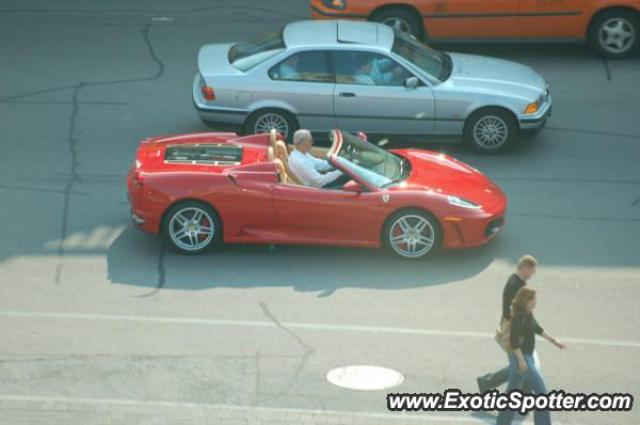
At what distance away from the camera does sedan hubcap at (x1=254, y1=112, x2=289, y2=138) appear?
1616 centimetres

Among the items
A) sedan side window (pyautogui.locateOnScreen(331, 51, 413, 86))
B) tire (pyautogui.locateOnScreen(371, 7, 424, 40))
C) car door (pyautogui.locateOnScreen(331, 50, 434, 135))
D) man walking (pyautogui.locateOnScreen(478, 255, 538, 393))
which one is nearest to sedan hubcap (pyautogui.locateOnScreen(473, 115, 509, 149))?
car door (pyautogui.locateOnScreen(331, 50, 434, 135))

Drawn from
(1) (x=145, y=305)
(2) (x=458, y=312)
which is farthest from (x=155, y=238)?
(2) (x=458, y=312)

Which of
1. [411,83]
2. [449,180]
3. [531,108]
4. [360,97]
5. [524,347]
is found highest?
[411,83]

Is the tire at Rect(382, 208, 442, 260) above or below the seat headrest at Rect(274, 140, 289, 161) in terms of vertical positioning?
below

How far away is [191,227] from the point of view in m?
13.2

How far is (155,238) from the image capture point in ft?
45.0

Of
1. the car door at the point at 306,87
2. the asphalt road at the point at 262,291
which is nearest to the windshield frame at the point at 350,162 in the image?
the asphalt road at the point at 262,291

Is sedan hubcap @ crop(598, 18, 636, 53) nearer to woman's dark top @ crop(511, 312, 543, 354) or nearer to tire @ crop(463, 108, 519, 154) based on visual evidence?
tire @ crop(463, 108, 519, 154)

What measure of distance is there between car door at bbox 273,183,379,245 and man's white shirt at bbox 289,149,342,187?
169 mm

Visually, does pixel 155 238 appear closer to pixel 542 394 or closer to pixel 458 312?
pixel 458 312

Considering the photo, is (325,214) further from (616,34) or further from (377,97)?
(616,34)

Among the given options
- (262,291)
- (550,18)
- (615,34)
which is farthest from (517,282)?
(615,34)

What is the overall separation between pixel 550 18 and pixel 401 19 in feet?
7.79

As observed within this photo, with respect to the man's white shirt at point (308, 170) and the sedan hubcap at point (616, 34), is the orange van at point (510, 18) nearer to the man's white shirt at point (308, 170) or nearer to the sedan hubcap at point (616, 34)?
the sedan hubcap at point (616, 34)
